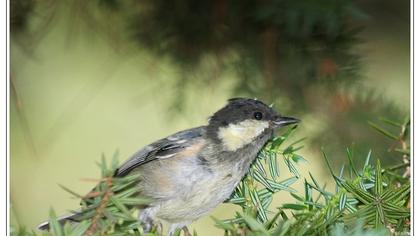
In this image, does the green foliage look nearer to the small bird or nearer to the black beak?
the small bird

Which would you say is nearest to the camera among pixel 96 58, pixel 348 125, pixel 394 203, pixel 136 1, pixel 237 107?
pixel 394 203

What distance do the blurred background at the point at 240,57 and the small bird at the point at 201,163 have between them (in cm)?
10

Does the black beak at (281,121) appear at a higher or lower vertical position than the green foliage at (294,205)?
higher

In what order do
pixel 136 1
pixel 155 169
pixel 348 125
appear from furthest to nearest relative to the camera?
1. pixel 136 1
2. pixel 348 125
3. pixel 155 169

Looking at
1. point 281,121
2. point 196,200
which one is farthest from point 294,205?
point 281,121

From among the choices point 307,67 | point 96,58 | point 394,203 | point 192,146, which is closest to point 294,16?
point 307,67

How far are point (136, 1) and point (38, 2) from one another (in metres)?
0.25

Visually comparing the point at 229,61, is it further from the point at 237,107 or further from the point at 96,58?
the point at 96,58

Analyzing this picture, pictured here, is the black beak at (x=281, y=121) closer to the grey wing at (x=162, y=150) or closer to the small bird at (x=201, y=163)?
the small bird at (x=201, y=163)

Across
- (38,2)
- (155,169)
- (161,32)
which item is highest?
(38,2)

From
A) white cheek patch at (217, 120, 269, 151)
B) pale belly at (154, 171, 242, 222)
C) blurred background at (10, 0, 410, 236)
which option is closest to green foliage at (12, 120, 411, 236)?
pale belly at (154, 171, 242, 222)

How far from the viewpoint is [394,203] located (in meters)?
1.12

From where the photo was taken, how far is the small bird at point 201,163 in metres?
1.53

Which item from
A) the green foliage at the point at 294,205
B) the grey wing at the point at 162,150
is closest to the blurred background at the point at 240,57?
the grey wing at the point at 162,150
